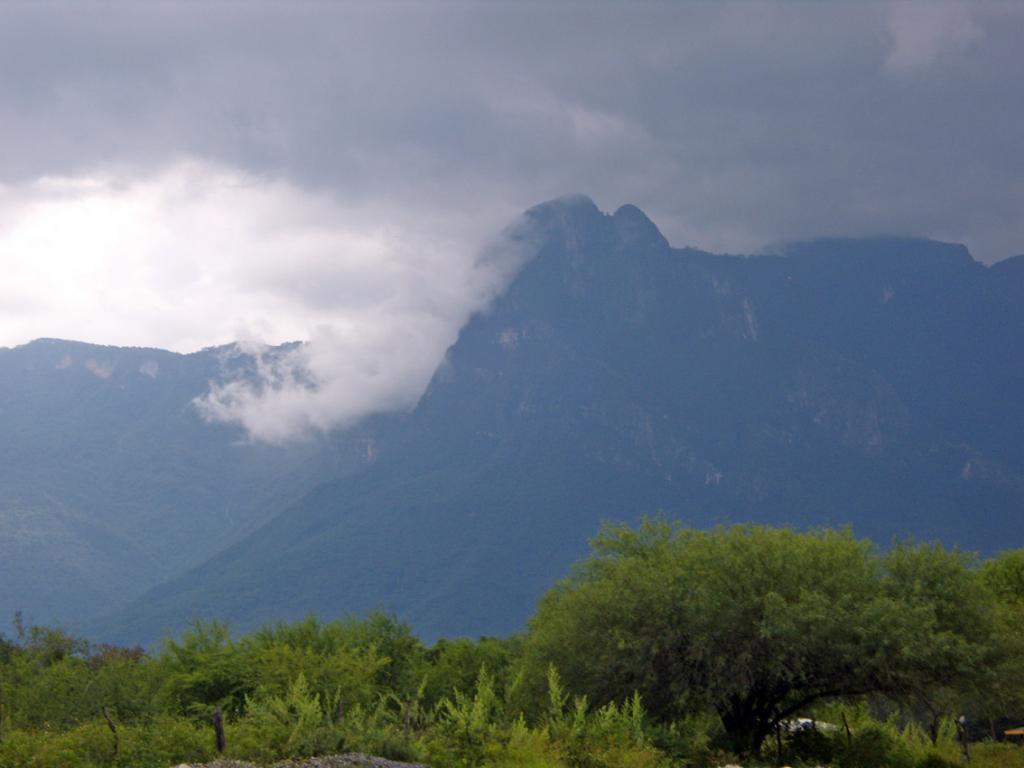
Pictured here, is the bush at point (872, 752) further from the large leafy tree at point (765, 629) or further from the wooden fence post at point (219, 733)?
the wooden fence post at point (219, 733)

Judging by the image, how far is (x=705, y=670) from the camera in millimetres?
37594

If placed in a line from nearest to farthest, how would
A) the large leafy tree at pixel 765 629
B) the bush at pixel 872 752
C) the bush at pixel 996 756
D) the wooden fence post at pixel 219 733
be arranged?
the wooden fence post at pixel 219 733 → the large leafy tree at pixel 765 629 → the bush at pixel 872 752 → the bush at pixel 996 756

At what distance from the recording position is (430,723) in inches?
1328

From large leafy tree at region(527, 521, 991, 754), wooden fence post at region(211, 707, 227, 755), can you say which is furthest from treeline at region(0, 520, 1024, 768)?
wooden fence post at region(211, 707, 227, 755)

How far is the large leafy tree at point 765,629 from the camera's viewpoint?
36.2 meters

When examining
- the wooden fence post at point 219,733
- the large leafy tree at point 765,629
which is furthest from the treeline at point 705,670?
the wooden fence post at point 219,733

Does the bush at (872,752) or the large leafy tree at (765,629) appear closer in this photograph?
the large leafy tree at (765,629)

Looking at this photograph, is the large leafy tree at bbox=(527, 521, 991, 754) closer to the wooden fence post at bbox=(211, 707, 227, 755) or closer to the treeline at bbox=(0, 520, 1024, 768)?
the treeline at bbox=(0, 520, 1024, 768)

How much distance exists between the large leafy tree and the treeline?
0.22ft

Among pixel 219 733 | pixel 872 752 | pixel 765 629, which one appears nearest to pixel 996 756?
pixel 872 752

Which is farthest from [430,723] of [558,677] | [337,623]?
[337,623]

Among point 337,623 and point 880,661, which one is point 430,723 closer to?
point 880,661

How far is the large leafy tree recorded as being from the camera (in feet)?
119

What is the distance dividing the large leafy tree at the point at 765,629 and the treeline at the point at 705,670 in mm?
67
